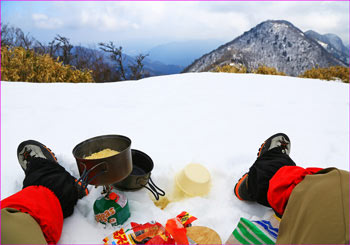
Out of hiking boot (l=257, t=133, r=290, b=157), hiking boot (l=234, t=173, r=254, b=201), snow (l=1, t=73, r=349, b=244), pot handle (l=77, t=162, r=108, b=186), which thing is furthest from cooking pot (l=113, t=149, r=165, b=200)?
hiking boot (l=257, t=133, r=290, b=157)

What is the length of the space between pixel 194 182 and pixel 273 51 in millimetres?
73948

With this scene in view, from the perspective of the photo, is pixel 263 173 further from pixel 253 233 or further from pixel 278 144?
pixel 278 144

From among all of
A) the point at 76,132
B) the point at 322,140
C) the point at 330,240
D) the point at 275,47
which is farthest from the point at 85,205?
the point at 275,47

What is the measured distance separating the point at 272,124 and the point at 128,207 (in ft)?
6.69

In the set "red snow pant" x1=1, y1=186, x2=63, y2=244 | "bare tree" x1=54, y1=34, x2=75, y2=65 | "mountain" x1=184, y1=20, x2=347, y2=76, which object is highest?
"mountain" x1=184, y1=20, x2=347, y2=76

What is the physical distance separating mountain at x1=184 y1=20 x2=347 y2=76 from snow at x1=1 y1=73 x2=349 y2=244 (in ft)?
157

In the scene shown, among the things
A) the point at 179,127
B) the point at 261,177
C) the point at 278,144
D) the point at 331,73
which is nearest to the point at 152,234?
the point at 261,177

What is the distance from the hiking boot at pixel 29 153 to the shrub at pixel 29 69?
3663 mm

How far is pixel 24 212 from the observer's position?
95cm

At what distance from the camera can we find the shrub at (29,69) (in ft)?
14.4

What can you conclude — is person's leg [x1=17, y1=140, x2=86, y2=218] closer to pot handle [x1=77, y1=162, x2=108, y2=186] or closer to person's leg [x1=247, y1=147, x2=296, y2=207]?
pot handle [x1=77, y1=162, x2=108, y2=186]

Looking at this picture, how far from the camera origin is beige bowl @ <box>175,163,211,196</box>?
1.51 metres

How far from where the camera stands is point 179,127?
241cm

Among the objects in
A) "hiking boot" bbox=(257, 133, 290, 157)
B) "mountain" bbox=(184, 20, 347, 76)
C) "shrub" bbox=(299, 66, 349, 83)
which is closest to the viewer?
"hiking boot" bbox=(257, 133, 290, 157)
